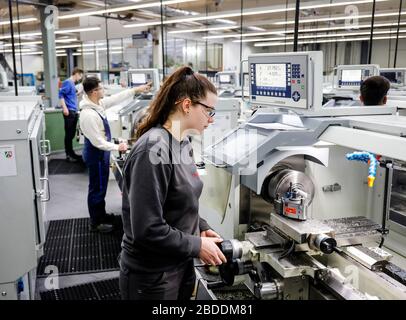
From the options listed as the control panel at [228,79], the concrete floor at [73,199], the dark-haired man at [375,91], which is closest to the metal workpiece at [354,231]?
the dark-haired man at [375,91]

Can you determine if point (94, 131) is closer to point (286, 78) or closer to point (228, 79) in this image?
point (286, 78)

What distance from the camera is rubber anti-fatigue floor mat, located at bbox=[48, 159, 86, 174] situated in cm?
660

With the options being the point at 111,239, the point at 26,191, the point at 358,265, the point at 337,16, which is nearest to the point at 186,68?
the point at 358,265

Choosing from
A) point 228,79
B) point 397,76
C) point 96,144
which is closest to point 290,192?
point 96,144

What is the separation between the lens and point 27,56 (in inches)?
843

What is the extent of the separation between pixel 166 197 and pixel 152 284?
33 centimetres

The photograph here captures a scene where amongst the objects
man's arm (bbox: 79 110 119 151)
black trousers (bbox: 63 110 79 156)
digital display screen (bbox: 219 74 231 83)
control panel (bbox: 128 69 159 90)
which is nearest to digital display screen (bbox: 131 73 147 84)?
control panel (bbox: 128 69 159 90)

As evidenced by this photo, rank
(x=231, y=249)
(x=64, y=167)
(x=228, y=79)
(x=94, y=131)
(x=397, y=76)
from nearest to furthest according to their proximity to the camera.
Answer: (x=231, y=249), (x=94, y=131), (x=397, y=76), (x=64, y=167), (x=228, y=79)

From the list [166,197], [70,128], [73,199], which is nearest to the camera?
[166,197]

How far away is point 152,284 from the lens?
144cm

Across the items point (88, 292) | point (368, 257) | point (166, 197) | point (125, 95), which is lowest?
point (88, 292)

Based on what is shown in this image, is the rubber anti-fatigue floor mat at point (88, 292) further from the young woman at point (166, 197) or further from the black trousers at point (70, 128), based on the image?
the black trousers at point (70, 128)

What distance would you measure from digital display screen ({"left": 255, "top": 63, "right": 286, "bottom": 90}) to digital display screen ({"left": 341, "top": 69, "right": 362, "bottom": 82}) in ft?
12.1

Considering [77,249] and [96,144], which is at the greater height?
[96,144]
